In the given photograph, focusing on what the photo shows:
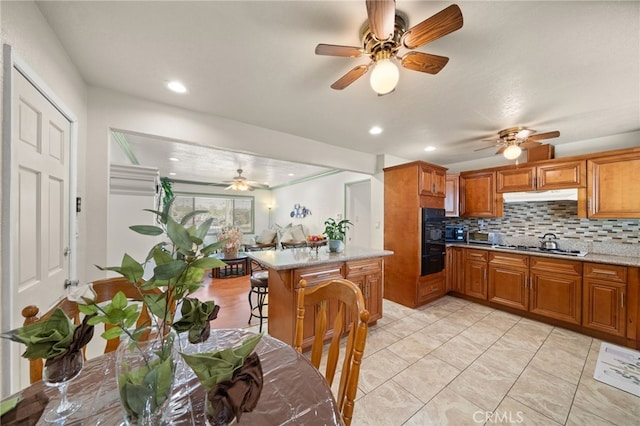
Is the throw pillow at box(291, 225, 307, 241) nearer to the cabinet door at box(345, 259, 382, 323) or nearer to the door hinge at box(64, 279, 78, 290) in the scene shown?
the cabinet door at box(345, 259, 382, 323)

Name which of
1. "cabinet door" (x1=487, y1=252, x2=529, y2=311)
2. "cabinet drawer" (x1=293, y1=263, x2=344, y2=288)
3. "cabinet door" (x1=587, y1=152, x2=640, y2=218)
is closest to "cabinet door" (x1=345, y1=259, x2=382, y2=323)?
"cabinet drawer" (x1=293, y1=263, x2=344, y2=288)

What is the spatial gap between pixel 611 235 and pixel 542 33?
3095 mm

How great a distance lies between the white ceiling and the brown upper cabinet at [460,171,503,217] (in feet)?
3.43

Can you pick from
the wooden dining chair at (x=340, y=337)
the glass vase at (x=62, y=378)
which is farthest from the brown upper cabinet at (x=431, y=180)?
the glass vase at (x=62, y=378)

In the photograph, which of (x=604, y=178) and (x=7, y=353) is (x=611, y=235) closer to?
(x=604, y=178)

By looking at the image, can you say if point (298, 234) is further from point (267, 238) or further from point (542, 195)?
point (542, 195)

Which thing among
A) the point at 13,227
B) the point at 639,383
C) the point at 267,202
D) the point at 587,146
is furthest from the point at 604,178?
the point at 267,202

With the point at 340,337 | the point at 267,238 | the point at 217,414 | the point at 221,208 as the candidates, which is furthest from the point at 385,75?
the point at 221,208

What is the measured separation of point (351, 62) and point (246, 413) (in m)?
2.09

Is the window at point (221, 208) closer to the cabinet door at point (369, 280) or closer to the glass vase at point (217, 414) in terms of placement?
the cabinet door at point (369, 280)

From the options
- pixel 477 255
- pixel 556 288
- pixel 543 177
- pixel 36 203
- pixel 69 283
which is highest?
pixel 543 177

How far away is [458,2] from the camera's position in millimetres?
1219

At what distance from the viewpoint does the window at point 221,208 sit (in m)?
7.31

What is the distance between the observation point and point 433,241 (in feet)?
11.4
